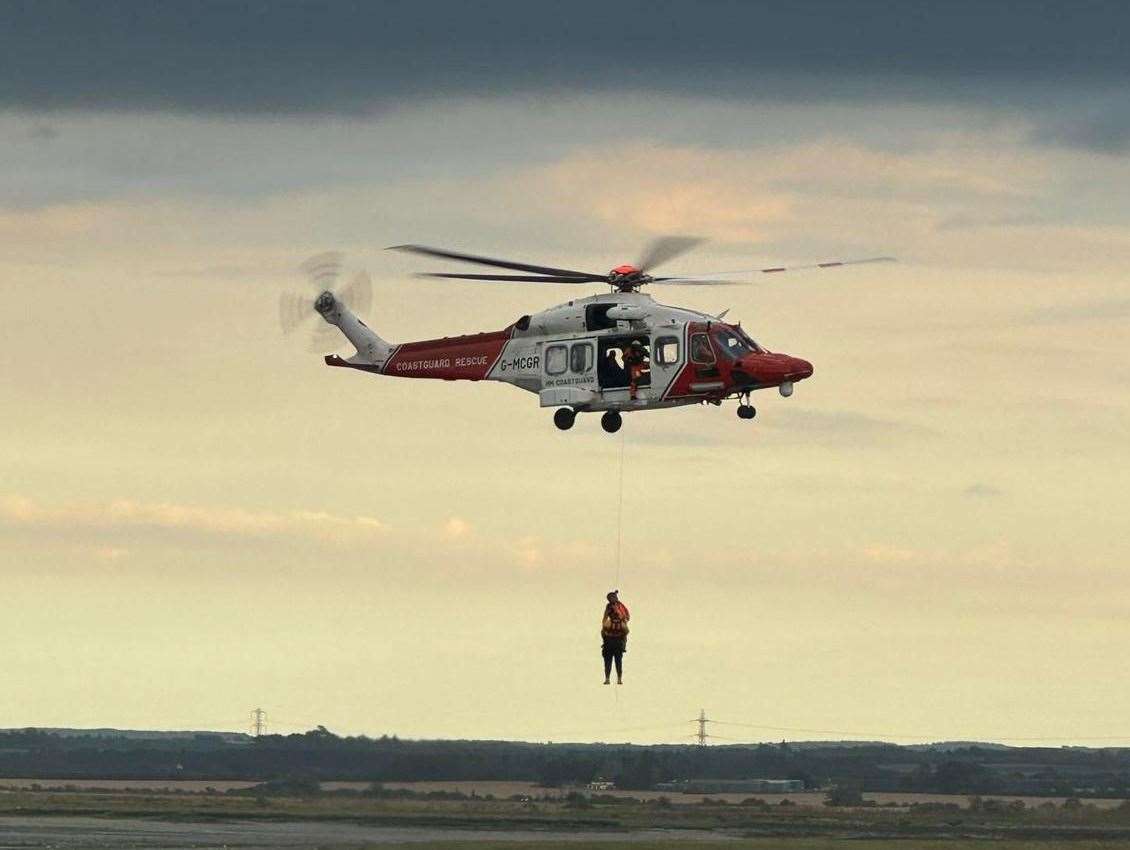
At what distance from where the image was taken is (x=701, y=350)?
80.1 metres

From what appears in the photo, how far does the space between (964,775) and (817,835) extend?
293 feet

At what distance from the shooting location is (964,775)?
7603 inches

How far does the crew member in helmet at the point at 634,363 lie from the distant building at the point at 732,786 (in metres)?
89.1

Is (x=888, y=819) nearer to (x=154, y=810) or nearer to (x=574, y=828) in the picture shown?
(x=574, y=828)

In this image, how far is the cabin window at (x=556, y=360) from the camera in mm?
82750

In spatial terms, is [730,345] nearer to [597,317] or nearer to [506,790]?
[597,317]

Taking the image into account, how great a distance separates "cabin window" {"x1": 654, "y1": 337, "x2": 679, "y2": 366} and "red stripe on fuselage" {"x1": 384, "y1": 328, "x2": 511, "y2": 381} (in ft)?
21.2

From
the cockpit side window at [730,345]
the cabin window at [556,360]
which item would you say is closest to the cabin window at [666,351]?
the cockpit side window at [730,345]

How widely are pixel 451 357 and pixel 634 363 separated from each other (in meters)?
8.49

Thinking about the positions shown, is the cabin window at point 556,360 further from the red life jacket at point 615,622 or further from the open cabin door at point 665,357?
the red life jacket at point 615,622

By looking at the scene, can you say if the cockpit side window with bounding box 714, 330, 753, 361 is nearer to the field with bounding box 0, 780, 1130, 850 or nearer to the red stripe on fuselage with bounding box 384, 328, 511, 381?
the red stripe on fuselage with bounding box 384, 328, 511, 381

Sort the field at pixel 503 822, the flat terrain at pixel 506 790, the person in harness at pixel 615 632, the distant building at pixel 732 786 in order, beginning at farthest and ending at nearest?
the distant building at pixel 732 786 → the flat terrain at pixel 506 790 → the field at pixel 503 822 → the person in harness at pixel 615 632

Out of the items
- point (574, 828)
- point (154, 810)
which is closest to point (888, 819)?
point (574, 828)

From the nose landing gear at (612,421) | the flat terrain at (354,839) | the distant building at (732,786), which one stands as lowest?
the flat terrain at (354,839)
